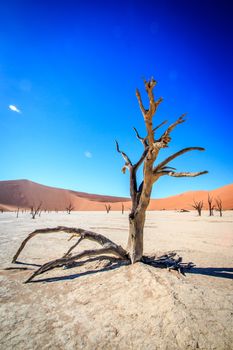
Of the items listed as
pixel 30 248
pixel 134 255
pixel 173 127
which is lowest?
pixel 30 248

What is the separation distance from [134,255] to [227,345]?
2546mm

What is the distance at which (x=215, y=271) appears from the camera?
4.67 m

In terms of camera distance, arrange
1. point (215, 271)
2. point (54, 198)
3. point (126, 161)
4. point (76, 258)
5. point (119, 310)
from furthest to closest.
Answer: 1. point (54, 198)
2. point (126, 161)
3. point (215, 271)
4. point (76, 258)
5. point (119, 310)

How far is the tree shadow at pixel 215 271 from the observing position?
4.36 m

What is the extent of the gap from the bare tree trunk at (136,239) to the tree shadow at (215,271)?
1.21 meters

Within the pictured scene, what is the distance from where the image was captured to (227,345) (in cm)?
220

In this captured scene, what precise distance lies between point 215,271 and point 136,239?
6.54ft

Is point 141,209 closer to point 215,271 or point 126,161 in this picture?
point 126,161

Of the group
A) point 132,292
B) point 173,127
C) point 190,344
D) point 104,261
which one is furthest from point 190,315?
point 173,127

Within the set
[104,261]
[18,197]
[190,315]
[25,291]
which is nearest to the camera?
[190,315]

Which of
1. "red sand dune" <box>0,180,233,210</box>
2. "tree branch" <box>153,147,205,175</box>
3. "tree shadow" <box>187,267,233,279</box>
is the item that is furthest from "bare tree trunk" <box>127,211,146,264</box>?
"red sand dune" <box>0,180,233,210</box>

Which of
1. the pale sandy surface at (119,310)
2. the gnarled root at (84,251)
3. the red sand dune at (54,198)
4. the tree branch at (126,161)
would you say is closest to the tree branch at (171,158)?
the tree branch at (126,161)

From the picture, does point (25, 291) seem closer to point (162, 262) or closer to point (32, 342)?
point (32, 342)

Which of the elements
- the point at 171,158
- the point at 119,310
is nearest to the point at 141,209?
the point at 171,158
